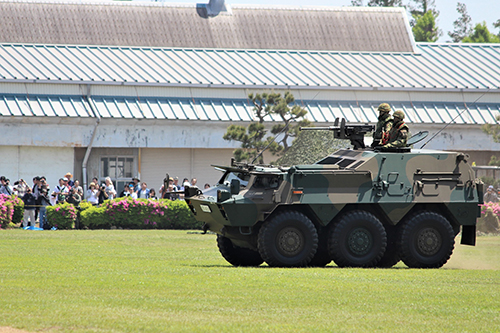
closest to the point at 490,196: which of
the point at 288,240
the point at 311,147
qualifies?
the point at 311,147

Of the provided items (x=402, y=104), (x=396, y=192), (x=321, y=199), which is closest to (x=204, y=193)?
(x=321, y=199)

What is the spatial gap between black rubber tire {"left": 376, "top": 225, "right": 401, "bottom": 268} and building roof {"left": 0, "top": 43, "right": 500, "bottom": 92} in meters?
26.3

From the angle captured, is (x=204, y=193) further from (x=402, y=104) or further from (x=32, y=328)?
(x=402, y=104)

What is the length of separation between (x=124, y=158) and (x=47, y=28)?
374 inches

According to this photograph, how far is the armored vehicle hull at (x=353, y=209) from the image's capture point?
1659cm

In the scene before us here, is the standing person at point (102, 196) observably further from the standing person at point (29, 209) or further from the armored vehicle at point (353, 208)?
the armored vehicle at point (353, 208)

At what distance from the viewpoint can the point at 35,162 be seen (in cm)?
4034

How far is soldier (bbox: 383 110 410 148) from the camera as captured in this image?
→ 1759cm

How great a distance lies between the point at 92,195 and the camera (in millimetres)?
31328

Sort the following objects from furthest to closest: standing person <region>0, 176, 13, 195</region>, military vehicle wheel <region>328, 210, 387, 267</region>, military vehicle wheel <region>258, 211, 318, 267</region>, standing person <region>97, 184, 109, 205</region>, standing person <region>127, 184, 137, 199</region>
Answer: standing person <region>127, 184, 137, 199</region>, standing person <region>0, 176, 13, 195</region>, standing person <region>97, 184, 109, 205</region>, military vehicle wheel <region>328, 210, 387, 267</region>, military vehicle wheel <region>258, 211, 318, 267</region>

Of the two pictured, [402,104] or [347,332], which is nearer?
[347,332]

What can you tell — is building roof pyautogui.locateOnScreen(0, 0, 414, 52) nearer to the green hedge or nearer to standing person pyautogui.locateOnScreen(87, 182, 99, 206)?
standing person pyautogui.locateOnScreen(87, 182, 99, 206)

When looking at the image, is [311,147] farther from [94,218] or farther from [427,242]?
[427,242]

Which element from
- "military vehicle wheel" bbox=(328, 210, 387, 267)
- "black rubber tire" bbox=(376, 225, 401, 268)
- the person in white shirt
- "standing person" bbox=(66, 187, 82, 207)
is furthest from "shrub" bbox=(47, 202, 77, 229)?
"military vehicle wheel" bbox=(328, 210, 387, 267)
